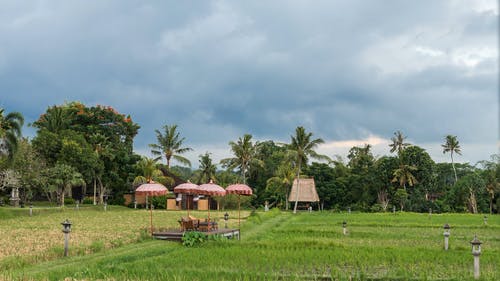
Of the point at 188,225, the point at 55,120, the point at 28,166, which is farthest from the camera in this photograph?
the point at 55,120

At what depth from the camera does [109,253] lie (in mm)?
14227

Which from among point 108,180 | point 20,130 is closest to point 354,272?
point 20,130

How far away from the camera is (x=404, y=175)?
162 ft

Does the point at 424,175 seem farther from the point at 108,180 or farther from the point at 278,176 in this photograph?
the point at 108,180

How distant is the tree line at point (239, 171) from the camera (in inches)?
1636

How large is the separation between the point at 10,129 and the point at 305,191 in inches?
1140

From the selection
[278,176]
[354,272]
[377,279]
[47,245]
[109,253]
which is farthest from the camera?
[278,176]

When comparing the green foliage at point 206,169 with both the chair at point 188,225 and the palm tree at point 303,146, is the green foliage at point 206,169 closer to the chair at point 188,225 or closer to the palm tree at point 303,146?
the palm tree at point 303,146

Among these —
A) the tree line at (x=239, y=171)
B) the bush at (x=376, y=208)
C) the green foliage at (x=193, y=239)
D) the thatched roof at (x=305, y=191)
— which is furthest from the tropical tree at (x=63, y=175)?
the bush at (x=376, y=208)

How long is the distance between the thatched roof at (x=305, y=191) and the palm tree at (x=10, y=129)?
27.3 metres

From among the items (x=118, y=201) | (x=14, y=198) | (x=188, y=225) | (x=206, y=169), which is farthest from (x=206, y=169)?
(x=188, y=225)

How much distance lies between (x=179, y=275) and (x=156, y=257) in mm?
3276

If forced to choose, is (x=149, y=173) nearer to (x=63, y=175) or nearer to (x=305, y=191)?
(x=63, y=175)

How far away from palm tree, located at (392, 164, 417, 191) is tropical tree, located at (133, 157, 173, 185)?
2209cm
